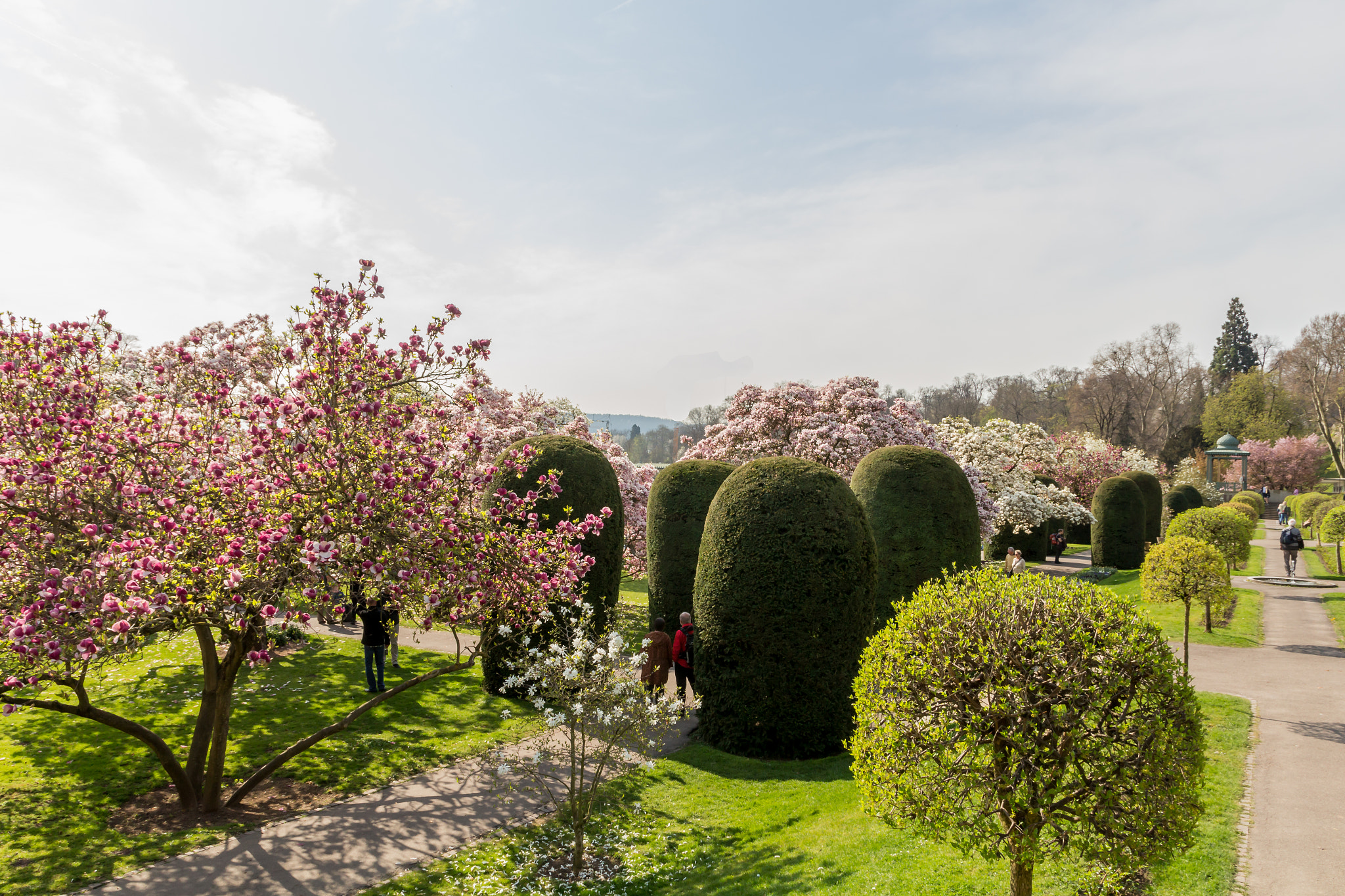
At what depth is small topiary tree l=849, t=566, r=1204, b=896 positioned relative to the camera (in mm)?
4289

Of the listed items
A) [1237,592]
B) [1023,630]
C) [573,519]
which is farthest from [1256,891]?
[1237,592]

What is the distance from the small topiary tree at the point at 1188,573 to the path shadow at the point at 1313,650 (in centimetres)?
312

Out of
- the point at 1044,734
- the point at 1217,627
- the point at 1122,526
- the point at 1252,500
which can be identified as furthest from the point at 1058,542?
the point at 1044,734

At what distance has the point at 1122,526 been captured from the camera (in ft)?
86.6

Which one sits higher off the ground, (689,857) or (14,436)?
(14,436)

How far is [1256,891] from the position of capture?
5672 mm

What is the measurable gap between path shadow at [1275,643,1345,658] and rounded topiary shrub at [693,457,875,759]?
1145 centimetres

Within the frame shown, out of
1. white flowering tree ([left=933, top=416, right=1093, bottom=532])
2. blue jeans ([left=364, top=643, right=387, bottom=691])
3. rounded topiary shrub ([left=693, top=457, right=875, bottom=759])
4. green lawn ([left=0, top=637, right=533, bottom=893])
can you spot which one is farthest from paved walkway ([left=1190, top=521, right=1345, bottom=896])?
blue jeans ([left=364, top=643, right=387, bottom=691])

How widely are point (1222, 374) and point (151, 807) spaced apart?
88651 mm

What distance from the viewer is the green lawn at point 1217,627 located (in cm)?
1520

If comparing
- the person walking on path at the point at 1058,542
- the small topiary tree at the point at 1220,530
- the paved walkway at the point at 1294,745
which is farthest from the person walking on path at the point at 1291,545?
the person walking on path at the point at 1058,542

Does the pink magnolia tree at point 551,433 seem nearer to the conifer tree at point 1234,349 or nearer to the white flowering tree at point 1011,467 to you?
the white flowering tree at point 1011,467

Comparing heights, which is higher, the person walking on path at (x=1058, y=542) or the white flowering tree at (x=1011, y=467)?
the white flowering tree at (x=1011, y=467)

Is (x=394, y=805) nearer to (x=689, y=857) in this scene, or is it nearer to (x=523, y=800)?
(x=523, y=800)
